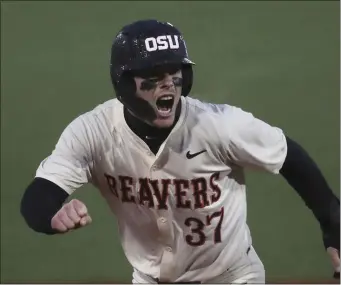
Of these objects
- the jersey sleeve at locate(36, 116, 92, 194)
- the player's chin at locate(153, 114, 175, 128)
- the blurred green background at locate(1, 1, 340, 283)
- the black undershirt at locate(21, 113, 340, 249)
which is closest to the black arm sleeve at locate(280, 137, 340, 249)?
the black undershirt at locate(21, 113, 340, 249)

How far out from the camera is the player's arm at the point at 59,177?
112cm

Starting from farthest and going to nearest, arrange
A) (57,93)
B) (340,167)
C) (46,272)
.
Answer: (57,93) < (340,167) < (46,272)

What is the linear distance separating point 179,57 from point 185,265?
1.28 ft

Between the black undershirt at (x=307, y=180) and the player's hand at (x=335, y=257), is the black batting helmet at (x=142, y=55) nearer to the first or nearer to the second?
the black undershirt at (x=307, y=180)

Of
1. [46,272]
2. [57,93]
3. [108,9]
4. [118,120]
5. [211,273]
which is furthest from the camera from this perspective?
[108,9]

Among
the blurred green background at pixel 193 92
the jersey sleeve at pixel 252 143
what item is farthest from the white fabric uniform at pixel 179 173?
the blurred green background at pixel 193 92

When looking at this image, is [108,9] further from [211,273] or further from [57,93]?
[211,273]

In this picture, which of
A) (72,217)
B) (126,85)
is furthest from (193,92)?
(72,217)

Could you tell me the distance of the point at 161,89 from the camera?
3.72 ft

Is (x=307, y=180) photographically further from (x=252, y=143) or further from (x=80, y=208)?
(x=80, y=208)

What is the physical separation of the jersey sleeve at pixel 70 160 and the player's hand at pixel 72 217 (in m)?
0.16

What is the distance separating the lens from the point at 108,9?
295 cm

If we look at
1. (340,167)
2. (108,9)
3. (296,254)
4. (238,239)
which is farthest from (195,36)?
(238,239)

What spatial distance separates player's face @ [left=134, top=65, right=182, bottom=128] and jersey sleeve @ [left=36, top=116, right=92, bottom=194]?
4.8 inches
